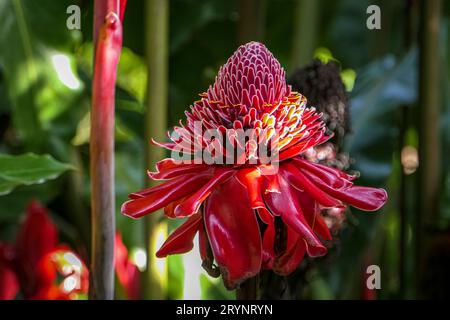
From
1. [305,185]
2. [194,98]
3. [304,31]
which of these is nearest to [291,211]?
[305,185]

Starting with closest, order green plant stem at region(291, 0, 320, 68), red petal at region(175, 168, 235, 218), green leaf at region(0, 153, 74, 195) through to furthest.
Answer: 1. red petal at region(175, 168, 235, 218)
2. green leaf at region(0, 153, 74, 195)
3. green plant stem at region(291, 0, 320, 68)

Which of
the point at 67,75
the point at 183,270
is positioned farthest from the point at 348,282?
the point at 67,75

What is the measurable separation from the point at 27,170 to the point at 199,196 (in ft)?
0.46

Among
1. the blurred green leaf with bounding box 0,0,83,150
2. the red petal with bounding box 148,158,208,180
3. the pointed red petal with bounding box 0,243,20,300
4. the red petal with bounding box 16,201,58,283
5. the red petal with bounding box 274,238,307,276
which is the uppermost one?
the blurred green leaf with bounding box 0,0,83,150

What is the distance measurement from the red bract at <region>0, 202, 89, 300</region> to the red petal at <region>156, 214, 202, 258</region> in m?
0.20

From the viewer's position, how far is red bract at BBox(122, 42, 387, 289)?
28 cm

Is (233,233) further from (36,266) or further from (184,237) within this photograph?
(36,266)

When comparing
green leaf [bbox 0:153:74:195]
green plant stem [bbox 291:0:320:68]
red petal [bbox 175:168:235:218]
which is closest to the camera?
red petal [bbox 175:168:235:218]

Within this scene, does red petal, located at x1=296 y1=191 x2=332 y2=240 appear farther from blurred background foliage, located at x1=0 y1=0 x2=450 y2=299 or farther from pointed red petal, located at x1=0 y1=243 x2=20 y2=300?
pointed red petal, located at x1=0 y1=243 x2=20 y2=300

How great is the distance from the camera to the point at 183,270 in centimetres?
42

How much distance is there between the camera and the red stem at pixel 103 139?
0.33 metres

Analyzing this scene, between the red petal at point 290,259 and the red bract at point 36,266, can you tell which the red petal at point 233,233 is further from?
the red bract at point 36,266

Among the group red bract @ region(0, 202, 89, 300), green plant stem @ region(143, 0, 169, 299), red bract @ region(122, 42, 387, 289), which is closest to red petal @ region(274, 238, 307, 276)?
red bract @ region(122, 42, 387, 289)

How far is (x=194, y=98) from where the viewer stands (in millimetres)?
387
